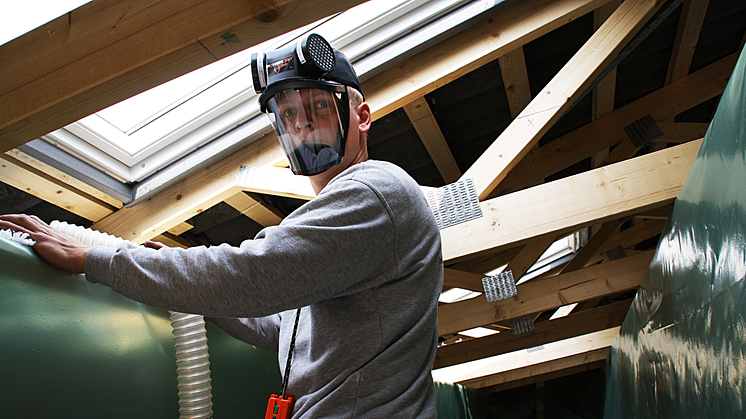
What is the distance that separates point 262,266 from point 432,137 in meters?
2.16

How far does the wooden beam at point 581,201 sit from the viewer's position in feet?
6.41

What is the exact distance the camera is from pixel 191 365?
125 centimetres

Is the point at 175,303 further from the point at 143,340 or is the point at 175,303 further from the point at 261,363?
the point at 261,363

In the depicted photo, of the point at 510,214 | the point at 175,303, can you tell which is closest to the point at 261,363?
the point at 175,303

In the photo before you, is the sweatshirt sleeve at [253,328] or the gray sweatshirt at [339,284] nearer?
the gray sweatshirt at [339,284]

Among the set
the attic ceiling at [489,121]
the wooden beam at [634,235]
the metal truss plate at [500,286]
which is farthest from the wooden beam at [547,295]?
the wooden beam at [634,235]

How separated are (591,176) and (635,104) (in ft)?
6.06

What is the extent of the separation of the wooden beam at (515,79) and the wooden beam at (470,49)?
0.39 m

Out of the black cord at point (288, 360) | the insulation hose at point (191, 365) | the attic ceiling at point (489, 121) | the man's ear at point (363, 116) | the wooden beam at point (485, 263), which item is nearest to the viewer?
the attic ceiling at point (489, 121)

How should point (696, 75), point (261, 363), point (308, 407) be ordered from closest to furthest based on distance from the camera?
1. point (308, 407)
2. point (261, 363)
3. point (696, 75)

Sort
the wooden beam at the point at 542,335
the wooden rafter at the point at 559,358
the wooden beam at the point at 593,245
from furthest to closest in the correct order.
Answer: the wooden rafter at the point at 559,358, the wooden beam at the point at 542,335, the wooden beam at the point at 593,245

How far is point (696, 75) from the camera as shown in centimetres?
337

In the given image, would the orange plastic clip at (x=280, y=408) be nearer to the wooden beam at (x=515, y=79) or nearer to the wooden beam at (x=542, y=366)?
the wooden beam at (x=515, y=79)

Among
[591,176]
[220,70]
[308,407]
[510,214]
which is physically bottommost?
[308,407]
